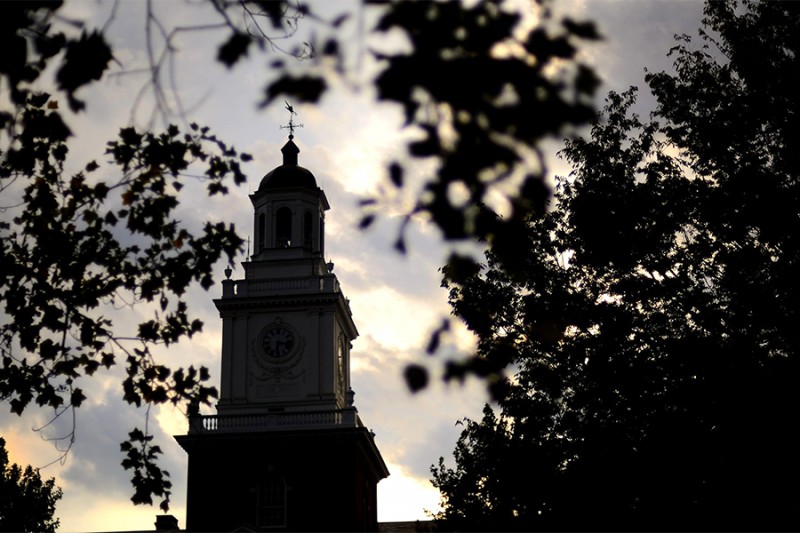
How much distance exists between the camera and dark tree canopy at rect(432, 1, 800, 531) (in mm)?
20625

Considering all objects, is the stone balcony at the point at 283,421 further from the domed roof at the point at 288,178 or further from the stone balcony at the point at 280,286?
the domed roof at the point at 288,178

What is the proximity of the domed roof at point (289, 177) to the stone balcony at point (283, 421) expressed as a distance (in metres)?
11.0

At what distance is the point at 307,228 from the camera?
4725cm

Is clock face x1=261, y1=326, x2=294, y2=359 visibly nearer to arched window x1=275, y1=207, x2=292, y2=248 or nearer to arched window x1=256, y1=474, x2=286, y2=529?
arched window x1=275, y1=207, x2=292, y2=248

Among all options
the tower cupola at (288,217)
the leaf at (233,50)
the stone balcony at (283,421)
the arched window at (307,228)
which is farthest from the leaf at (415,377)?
the arched window at (307,228)

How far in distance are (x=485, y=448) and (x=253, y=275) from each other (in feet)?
76.5

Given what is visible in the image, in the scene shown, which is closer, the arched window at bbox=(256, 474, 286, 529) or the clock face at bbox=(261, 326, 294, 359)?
the arched window at bbox=(256, 474, 286, 529)

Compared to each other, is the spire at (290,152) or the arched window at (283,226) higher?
the spire at (290,152)

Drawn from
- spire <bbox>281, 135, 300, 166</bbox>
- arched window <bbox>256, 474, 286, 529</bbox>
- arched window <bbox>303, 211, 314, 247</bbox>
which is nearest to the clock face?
arched window <bbox>303, 211, 314, 247</bbox>

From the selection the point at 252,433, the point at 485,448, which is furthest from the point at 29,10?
the point at 252,433

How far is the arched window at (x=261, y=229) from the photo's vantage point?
47000 millimetres

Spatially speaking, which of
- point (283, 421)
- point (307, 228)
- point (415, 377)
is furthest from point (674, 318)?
point (307, 228)

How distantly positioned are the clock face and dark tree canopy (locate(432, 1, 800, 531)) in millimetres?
20610

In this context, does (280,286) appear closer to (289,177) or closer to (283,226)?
(283,226)
